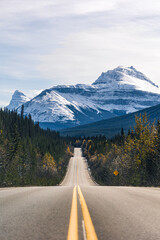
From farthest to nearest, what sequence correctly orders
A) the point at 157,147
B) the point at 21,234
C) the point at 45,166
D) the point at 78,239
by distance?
the point at 45,166, the point at 157,147, the point at 21,234, the point at 78,239

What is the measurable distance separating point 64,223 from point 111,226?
105 cm

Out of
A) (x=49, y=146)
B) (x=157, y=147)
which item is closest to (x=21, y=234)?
(x=157, y=147)

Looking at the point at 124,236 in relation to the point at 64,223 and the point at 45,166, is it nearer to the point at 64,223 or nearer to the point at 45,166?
the point at 64,223

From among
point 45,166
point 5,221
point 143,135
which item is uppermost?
point 143,135

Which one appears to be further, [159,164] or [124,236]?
[159,164]

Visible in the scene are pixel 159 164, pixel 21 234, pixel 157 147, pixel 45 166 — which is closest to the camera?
pixel 21 234

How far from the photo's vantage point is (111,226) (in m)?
5.62

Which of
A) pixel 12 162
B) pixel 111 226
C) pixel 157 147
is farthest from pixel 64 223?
pixel 12 162

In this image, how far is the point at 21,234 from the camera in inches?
197

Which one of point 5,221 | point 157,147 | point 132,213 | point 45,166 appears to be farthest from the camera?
point 45,166

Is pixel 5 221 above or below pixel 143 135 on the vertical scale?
below

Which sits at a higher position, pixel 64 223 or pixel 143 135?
pixel 143 135

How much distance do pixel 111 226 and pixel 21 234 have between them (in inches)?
73.3

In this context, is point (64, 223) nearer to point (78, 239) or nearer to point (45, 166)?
point (78, 239)
